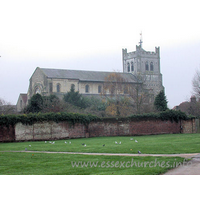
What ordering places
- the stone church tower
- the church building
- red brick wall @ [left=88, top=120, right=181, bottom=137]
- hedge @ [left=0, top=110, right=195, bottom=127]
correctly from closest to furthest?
hedge @ [left=0, top=110, right=195, bottom=127]
red brick wall @ [left=88, top=120, right=181, bottom=137]
the church building
the stone church tower

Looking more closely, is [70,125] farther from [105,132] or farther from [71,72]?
[71,72]

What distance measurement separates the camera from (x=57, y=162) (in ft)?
41.4

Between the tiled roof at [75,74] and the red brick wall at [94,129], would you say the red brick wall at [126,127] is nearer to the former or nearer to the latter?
the red brick wall at [94,129]

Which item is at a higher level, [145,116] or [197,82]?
[197,82]

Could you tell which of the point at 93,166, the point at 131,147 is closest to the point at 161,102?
the point at 131,147

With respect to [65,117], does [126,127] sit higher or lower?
lower

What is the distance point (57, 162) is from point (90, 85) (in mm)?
77659

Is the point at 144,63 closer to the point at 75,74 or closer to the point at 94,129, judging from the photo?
the point at 75,74

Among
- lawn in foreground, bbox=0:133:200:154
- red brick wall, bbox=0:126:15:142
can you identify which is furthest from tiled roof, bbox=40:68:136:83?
lawn in foreground, bbox=0:133:200:154

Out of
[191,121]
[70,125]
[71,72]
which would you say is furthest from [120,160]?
[71,72]

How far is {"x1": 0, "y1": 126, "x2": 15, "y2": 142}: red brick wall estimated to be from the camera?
102 feet

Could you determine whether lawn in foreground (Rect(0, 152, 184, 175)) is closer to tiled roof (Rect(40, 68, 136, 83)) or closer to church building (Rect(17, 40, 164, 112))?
church building (Rect(17, 40, 164, 112))

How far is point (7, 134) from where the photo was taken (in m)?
31.4
